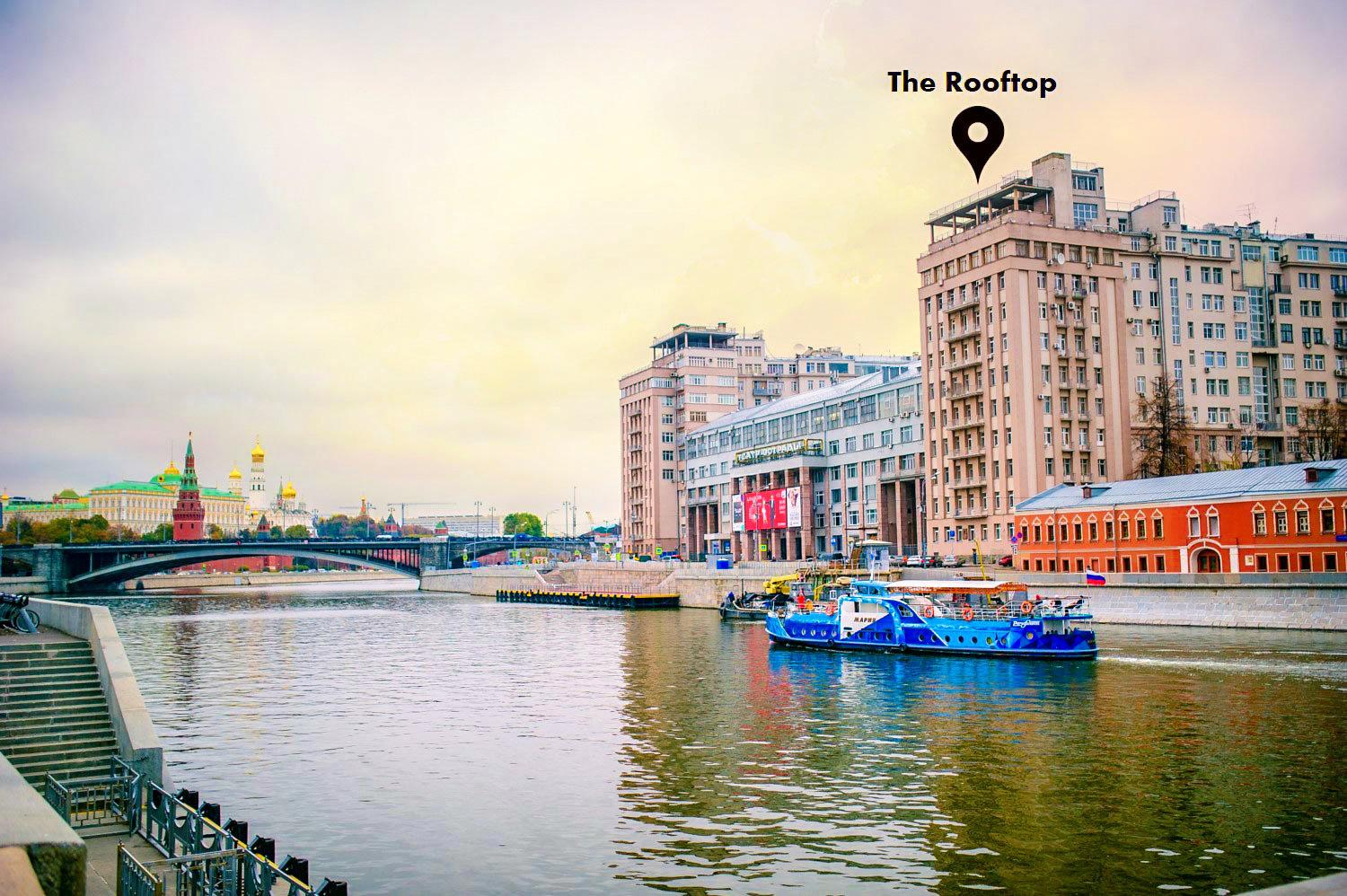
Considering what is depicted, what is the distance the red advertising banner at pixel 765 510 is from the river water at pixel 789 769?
79.3m

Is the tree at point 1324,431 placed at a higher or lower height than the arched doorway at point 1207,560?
higher

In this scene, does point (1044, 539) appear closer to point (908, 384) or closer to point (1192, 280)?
point (908, 384)

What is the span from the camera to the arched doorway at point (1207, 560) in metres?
84.0

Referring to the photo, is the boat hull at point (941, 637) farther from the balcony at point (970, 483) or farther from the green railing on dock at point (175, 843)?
the green railing on dock at point (175, 843)

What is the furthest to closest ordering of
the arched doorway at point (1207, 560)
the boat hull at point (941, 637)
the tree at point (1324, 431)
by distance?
the tree at point (1324, 431) → the arched doorway at point (1207, 560) → the boat hull at point (941, 637)

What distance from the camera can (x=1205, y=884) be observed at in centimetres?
2241

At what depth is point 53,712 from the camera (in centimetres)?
3078

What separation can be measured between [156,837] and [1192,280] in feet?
432

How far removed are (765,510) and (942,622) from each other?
3273 inches

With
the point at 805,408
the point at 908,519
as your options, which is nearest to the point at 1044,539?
the point at 908,519

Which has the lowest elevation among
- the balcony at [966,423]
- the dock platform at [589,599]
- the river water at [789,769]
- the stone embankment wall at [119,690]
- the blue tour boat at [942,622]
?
the dock platform at [589,599]

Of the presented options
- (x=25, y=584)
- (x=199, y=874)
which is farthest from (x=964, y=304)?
(x=25, y=584)

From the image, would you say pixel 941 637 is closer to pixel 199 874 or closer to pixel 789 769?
pixel 789 769

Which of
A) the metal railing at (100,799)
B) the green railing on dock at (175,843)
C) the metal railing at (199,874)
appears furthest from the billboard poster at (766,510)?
the metal railing at (199,874)
